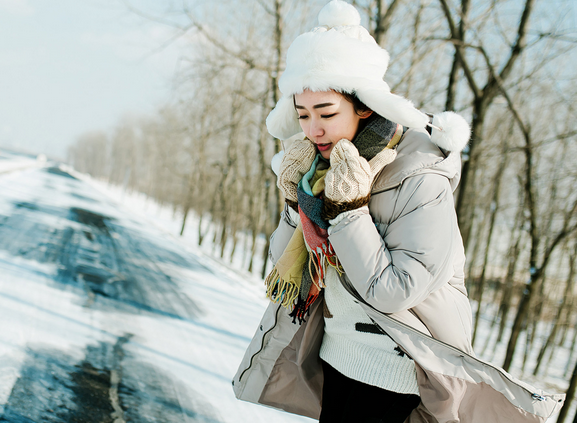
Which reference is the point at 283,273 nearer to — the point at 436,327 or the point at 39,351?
the point at 436,327

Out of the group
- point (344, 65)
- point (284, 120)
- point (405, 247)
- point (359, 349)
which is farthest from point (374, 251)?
point (284, 120)

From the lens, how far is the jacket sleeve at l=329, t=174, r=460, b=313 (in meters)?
1.21

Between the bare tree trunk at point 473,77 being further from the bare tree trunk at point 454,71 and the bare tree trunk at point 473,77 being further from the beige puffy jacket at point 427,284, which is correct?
the beige puffy jacket at point 427,284

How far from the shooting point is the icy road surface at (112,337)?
9.65 ft

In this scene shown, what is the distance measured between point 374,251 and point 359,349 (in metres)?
0.43

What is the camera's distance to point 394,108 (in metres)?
1.35

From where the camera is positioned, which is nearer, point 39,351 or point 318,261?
point 318,261

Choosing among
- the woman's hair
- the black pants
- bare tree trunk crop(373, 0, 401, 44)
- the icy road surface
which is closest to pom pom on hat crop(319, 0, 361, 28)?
the woman's hair

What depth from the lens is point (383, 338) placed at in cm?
139

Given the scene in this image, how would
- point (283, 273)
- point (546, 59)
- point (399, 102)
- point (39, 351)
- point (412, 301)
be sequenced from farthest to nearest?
point (546, 59) < point (39, 351) < point (283, 273) < point (399, 102) < point (412, 301)

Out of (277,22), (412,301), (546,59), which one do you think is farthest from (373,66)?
(277,22)

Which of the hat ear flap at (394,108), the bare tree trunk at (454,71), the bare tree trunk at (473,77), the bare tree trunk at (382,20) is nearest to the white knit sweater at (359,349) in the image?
the hat ear flap at (394,108)

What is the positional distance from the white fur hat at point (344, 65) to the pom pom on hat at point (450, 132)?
66 mm

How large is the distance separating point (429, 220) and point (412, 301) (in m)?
0.25
